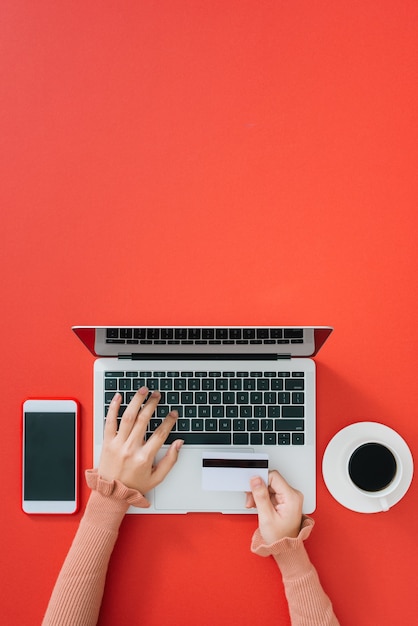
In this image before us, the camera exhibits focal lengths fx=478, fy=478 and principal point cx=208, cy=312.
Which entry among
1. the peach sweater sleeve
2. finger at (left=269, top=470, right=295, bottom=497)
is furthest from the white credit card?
the peach sweater sleeve

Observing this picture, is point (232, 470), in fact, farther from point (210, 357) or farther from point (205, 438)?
point (210, 357)

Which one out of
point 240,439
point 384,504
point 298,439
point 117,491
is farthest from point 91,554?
point 384,504

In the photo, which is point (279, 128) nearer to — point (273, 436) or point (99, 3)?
point (99, 3)

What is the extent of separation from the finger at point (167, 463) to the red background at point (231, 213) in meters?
0.12

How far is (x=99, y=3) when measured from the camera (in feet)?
3.34

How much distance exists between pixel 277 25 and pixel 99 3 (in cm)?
38

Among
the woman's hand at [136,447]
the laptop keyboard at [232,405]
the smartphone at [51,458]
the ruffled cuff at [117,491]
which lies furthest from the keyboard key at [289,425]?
the smartphone at [51,458]

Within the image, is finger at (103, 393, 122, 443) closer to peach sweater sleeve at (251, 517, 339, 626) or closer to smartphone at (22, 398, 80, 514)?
smartphone at (22, 398, 80, 514)

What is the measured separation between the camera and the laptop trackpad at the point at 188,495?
98 cm

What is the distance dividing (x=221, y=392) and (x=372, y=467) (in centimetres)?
34

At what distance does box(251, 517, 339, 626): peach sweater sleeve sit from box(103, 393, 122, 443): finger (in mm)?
368

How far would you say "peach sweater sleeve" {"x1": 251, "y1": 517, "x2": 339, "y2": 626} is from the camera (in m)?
0.93

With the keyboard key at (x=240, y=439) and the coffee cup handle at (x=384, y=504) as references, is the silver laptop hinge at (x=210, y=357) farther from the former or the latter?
the coffee cup handle at (x=384, y=504)

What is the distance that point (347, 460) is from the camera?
3.20 ft
